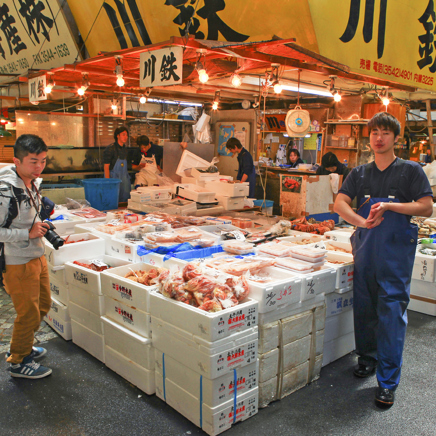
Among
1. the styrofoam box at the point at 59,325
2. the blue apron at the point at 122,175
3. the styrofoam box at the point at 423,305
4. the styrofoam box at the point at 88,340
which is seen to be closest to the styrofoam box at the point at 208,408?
the styrofoam box at the point at 88,340

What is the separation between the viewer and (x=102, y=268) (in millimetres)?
3740

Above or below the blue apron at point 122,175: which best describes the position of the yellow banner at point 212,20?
above

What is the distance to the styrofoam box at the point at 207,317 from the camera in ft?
8.25

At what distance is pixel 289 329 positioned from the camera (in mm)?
3080

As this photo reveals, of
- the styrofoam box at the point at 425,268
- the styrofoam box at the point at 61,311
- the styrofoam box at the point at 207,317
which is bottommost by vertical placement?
the styrofoam box at the point at 61,311

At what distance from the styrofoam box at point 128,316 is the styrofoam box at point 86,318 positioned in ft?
0.52

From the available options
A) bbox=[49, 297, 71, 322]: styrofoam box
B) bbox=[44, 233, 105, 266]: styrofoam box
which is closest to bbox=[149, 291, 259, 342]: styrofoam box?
bbox=[44, 233, 105, 266]: styrofoam box

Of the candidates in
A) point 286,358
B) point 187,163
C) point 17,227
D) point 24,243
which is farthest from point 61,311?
point 187,163

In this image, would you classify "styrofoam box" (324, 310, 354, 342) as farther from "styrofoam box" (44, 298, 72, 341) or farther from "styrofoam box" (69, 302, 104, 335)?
"styrofoam box" (44, 298, 72, 341)

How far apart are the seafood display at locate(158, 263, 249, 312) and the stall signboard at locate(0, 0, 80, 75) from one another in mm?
5438

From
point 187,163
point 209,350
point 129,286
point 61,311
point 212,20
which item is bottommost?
point 61,311

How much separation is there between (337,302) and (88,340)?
7.76 ft

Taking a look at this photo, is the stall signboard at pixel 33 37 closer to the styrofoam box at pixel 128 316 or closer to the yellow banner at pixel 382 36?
the yellow banner at pixel 382 36

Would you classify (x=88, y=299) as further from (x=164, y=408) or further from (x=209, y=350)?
(x=209, y=350)
